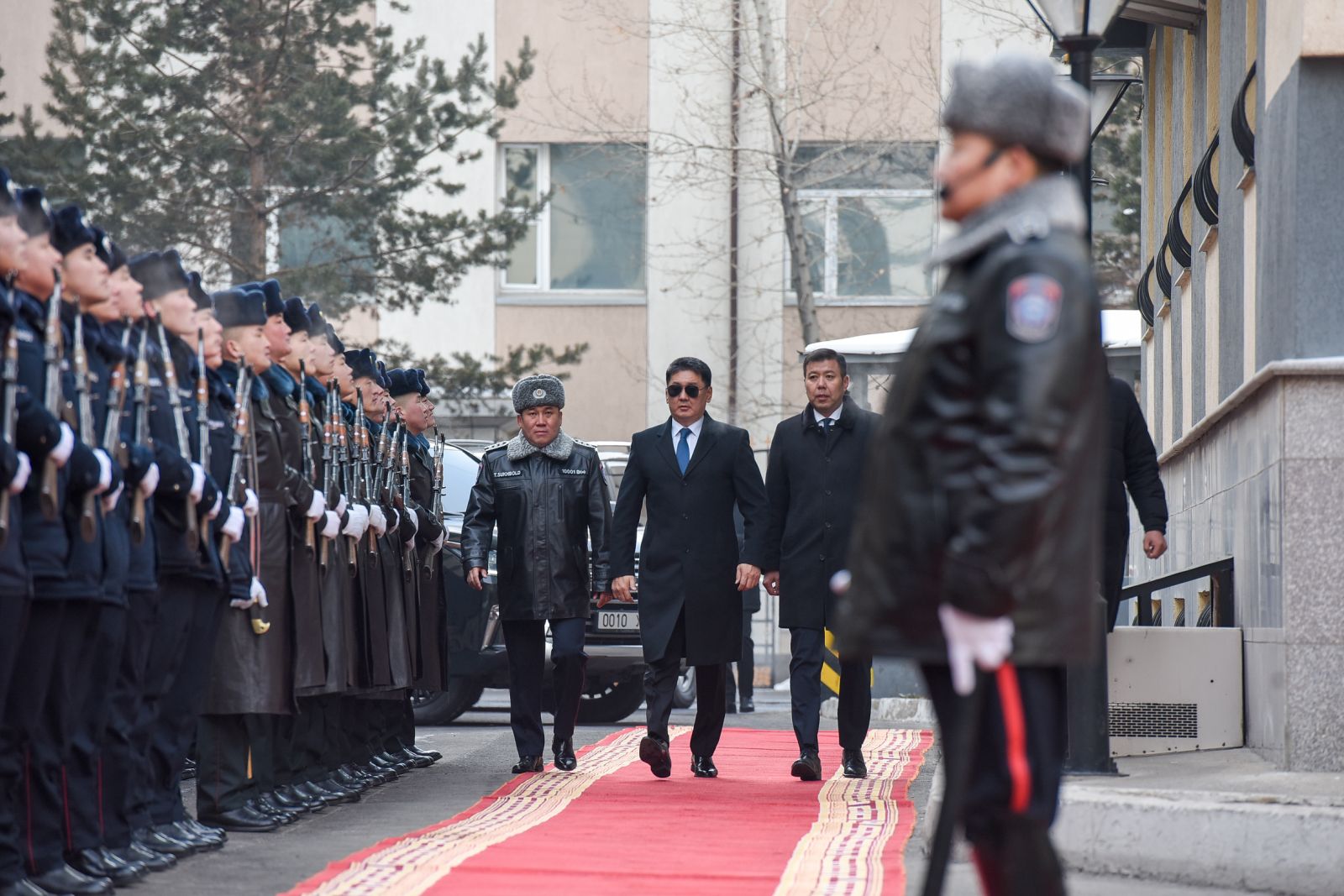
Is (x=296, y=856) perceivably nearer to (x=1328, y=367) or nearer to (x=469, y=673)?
(x=1328, y=367)

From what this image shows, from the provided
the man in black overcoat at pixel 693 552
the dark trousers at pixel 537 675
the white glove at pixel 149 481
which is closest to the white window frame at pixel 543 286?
the dark trousers at pixel 537 675

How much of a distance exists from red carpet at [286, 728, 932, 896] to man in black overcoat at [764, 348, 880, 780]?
0.34 meters

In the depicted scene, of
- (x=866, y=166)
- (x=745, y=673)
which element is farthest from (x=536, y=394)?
(x=866, y=166)

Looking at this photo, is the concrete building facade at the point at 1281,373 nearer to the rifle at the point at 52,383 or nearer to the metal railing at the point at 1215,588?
the metal railing at the point at 1215,588

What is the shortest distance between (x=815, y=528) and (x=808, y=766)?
1.18 meters

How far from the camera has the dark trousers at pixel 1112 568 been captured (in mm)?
9805

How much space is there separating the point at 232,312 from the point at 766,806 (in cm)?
320

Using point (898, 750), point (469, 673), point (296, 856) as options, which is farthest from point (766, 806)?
point (469, 673)

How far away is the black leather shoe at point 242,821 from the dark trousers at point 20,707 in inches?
77.0

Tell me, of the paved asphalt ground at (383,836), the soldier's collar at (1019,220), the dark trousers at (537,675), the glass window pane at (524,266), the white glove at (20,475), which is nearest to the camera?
the soldier's collar at (1019,220)

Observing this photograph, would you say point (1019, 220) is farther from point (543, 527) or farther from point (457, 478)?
point (457, 478)

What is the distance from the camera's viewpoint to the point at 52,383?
22.2ft

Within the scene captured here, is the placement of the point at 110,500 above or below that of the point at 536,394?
below

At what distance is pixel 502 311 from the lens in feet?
93.4
